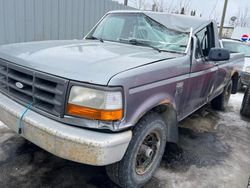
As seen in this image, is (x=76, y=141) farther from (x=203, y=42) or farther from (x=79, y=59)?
(x=203, y=42)

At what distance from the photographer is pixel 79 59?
220 centimetres

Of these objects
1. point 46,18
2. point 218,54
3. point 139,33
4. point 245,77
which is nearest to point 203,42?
point 218,54

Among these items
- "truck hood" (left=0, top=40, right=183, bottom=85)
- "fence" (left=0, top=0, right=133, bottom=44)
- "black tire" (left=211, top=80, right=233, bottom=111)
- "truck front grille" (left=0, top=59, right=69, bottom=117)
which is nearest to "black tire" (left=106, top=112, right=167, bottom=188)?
"truck hood" (left=0, top=40, right=183, bottom=85)

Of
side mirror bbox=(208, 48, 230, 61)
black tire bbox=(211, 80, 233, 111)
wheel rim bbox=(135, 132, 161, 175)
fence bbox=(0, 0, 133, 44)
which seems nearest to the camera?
wheel rim bbox=(135, 132, 161, 175)

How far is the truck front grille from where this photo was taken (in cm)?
197

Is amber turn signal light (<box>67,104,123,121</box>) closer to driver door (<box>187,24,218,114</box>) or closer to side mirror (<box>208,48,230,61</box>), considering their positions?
driver door (<box>187,24,218,114</box>)

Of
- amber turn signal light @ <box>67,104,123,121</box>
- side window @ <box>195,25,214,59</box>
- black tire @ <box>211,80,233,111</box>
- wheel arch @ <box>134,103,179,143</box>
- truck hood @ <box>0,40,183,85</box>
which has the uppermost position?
side window @ <box>195,25,214,59</box>

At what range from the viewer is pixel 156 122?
2432 millimetres

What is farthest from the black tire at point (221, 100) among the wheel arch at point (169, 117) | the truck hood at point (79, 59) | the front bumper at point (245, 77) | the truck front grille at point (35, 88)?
the truck front grille at point (35, 88)

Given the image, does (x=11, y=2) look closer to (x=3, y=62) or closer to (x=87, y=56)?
(x=3, y=62)

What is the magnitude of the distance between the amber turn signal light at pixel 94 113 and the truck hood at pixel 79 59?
0.23 m

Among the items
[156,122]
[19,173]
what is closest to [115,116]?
[156,122]

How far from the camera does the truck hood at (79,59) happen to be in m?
1.91

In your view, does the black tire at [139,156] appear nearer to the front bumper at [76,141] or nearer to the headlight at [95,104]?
the front bumper at [76,141]
